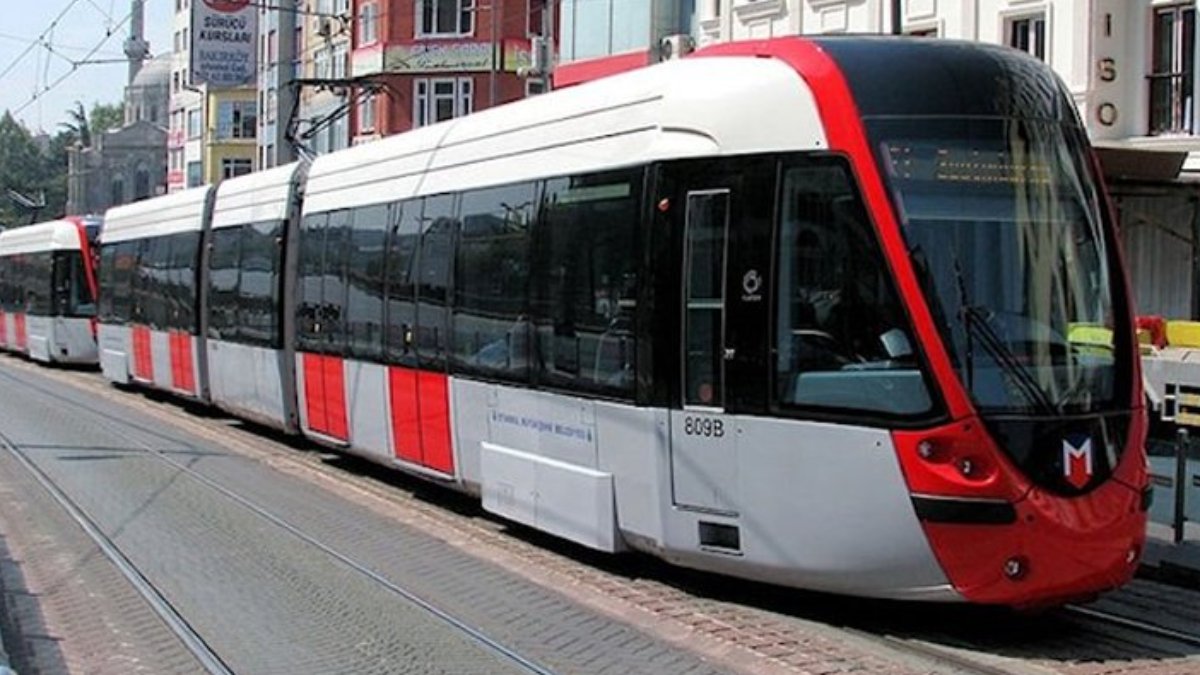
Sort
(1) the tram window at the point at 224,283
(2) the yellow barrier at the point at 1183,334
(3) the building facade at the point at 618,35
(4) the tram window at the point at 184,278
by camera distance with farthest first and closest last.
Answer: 1. (3) the building facade at the point at 618,35
2. (4) the tram window at the point at 184,278
3. (1) the tram window at the point at 224,283
4. (2) the yellow barrier at the point at 1183,334

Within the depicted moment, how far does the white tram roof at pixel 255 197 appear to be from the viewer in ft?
62.5

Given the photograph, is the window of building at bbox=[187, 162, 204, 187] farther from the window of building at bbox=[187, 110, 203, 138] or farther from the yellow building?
the yellow building

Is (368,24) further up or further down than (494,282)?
further up

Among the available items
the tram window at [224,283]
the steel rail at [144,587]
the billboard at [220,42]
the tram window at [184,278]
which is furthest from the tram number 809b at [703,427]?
the billboard at [220,42]

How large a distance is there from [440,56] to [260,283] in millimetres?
39455

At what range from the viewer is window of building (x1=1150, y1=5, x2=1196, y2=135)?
2403cm

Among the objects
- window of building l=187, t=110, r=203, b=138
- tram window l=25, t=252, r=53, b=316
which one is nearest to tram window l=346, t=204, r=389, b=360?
tram window l=25, t=252, r=53, b=316

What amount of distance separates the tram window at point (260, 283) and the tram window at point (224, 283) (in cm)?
28

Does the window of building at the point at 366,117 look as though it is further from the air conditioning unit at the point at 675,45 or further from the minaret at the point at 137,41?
the air conditioning unit at the point at 675,45

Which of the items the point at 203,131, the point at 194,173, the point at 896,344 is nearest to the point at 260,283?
the point at 896,344

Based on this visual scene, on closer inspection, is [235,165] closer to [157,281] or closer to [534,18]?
[534,18]

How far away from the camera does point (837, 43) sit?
959 cm

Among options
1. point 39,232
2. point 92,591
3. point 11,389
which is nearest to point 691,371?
point 92,591

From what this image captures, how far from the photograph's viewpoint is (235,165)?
89562 mm
